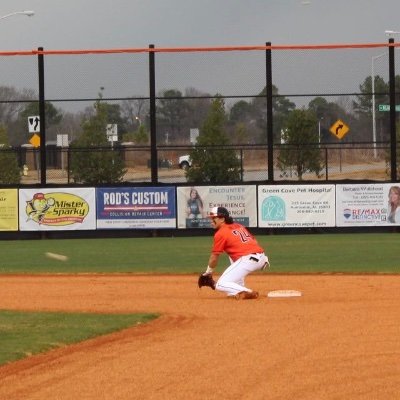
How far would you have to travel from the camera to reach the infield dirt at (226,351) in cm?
941

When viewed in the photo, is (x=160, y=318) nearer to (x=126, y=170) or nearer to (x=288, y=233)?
(x=288, y=233)

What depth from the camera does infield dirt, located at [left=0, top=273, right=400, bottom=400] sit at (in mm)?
9406

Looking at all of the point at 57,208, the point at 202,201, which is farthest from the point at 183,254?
the point at 57,208

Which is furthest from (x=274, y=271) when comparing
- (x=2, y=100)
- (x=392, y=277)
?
(x=2, y=100)

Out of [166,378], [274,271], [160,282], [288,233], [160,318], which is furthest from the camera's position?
[288,233]

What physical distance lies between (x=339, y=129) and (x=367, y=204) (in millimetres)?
4075

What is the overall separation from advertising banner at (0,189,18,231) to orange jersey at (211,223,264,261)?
1979 centimetres

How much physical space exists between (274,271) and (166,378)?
1344cm

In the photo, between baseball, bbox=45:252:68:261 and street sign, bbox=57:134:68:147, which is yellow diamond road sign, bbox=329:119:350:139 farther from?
baseball, bbox=45:252:68:261

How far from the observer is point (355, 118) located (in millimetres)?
38344

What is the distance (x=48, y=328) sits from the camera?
45.2ft

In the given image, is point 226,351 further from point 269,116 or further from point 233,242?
point 269,116

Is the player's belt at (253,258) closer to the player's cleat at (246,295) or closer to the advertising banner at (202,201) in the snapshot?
the player's cleat at (246,295)

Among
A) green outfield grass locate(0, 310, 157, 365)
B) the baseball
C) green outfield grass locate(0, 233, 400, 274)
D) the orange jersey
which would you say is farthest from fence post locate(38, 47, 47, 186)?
green outfield grass locate(0, 310, 157, 365)
